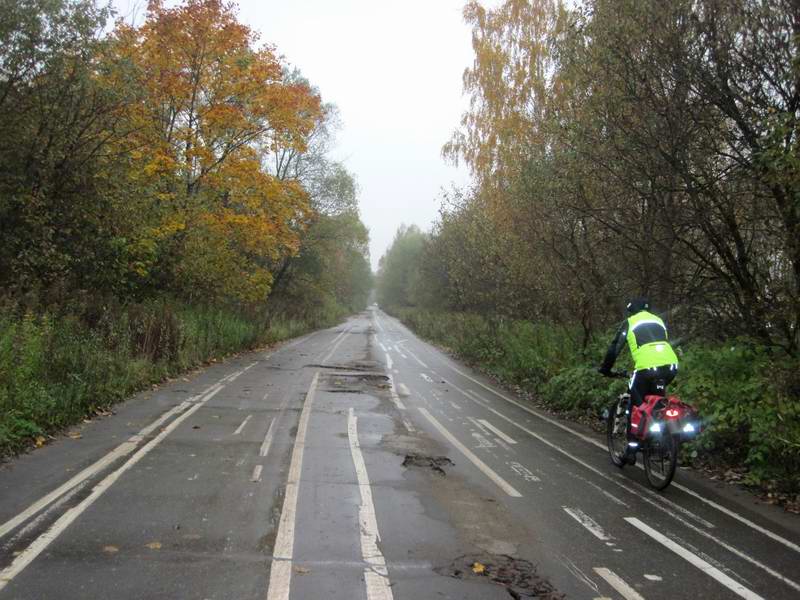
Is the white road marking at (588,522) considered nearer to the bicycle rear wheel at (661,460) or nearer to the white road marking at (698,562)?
the white road marking at (698,562)

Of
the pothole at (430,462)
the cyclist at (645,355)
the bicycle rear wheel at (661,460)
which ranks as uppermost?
the cyclist at (645,355)

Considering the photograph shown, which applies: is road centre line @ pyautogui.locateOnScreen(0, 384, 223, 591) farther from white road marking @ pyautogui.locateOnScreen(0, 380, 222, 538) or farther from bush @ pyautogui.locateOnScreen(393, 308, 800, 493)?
bush @ pyautogui.locateOnScreen(393, 308, 800, 493)

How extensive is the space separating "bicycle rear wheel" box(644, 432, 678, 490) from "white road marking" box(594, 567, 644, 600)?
267cm

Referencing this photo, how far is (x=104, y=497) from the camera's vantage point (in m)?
5.93

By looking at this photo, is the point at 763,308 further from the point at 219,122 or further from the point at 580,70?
the point at 219,122

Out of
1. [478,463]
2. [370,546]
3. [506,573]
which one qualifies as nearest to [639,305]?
[478,463]

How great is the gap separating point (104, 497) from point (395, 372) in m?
13.6

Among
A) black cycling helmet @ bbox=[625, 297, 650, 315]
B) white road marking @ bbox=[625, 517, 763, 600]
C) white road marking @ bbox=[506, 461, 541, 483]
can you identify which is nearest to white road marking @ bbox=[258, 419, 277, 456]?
white road marking @ bbox=[506, 461, 541, 483]

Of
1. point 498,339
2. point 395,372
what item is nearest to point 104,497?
point 395,372

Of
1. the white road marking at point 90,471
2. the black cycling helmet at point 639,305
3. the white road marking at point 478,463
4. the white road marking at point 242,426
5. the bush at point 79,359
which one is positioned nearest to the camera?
the white road marking at point 90,471

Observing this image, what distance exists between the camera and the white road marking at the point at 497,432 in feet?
32.2

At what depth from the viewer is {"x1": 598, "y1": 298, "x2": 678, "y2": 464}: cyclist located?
7.36 meters

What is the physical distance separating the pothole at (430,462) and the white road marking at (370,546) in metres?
0.64

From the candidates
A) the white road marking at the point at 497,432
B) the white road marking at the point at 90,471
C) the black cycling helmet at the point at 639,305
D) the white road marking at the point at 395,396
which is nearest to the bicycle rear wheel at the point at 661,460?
the black cycling helmet at the point at 639,305
